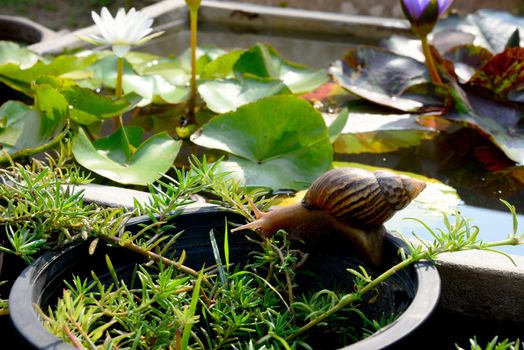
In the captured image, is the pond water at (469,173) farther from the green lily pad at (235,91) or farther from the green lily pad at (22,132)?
the green lily pad at (22,132)

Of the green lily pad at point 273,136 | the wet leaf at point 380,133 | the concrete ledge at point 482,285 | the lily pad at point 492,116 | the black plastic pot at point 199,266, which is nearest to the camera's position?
the black plastic pot at point 199,266

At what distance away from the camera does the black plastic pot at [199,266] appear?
0.78 m

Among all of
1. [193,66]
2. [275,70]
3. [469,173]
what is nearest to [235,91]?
[193,66]

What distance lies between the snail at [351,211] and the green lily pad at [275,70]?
2.78 feet

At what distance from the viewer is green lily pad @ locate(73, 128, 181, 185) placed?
1.42 m

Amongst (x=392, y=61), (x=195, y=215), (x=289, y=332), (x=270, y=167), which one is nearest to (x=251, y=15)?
(x=392, y=61)

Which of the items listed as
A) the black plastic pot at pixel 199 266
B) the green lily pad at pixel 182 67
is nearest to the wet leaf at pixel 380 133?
the green lily pad at pixel 182 67

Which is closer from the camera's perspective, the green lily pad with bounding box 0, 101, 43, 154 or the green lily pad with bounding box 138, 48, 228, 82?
the green lily pad with bounding box 0, 101, 43, 154

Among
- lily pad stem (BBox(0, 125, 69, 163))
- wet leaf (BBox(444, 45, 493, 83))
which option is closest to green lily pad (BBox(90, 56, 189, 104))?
lily pad stem (BBox(0, 125, 69, 163))

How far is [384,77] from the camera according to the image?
194cm

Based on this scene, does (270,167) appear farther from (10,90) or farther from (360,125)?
(10,90)

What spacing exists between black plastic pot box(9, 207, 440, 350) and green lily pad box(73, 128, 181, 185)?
1.24 feet

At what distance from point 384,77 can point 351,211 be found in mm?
1015

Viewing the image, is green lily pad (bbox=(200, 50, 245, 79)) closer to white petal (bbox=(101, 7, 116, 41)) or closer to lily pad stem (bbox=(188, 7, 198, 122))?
lily pad stem (bbox=(188, 7, 198, 122))
